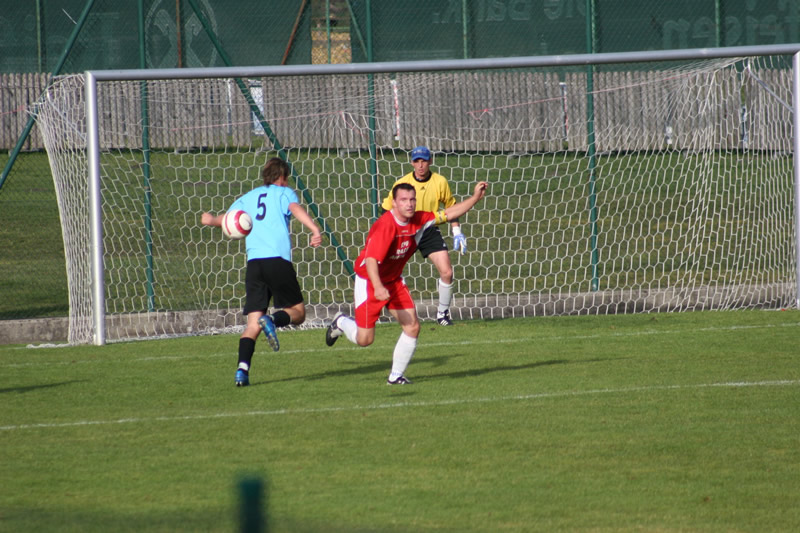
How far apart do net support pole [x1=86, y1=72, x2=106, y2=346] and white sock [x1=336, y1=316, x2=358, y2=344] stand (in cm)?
326

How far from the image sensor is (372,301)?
862 centimetres

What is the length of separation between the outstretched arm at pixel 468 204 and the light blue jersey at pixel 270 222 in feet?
4.88

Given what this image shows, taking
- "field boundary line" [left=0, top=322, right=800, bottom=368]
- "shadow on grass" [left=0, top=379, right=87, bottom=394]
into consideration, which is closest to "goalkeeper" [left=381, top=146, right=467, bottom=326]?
"field boundary line" [left=0, top=322, right=800, bottom=368]

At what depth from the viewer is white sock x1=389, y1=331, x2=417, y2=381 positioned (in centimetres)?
838

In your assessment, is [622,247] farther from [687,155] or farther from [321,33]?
[321,33]

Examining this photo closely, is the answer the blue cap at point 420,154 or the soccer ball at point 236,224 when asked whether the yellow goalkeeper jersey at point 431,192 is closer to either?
the blue cap at point 420,154

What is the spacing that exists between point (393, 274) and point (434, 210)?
365 cm

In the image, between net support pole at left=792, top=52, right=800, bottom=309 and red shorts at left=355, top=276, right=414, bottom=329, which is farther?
net support pole at left=792, top=52, right=800, bottom=309

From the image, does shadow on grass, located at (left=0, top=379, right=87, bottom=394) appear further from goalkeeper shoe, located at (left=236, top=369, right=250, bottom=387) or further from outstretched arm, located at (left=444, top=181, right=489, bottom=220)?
outstretched arm, located at (left=444, top=181, right=489, bottom=220)

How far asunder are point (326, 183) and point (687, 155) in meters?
4.90

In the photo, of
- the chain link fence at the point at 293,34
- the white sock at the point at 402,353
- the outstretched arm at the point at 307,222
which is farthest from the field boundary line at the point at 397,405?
the chain link fence at the point at 293,34

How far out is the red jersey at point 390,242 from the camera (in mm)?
8203

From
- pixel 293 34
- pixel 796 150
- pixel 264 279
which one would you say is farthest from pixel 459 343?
pixel 293 34

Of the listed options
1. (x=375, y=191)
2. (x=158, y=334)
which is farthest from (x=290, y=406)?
(x=375, y=191)
